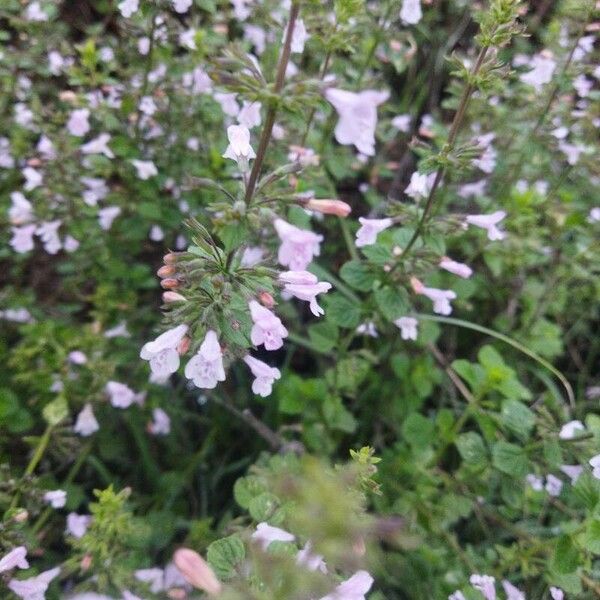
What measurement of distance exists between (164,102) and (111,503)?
170 cm

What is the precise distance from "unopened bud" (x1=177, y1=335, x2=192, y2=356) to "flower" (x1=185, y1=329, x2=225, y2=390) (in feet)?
0.11

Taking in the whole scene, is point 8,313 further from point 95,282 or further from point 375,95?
point 375,95

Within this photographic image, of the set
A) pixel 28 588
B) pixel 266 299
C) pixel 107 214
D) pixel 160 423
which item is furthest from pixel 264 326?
pixel 107 214

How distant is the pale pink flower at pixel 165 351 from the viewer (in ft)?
4.84

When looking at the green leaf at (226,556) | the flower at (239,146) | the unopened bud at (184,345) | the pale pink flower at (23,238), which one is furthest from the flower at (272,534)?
the pale pink flower at (23,238)

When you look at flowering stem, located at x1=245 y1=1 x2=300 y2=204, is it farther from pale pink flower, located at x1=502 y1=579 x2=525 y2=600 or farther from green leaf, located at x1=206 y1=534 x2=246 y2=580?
pale pink flower, located at x1=502 y1=579 x2=525 y2=600

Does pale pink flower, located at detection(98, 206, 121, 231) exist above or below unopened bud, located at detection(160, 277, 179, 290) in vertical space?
below

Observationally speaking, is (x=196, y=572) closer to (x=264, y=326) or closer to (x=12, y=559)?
(x=264, y=326)

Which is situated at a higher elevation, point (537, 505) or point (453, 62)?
point (453, 62)

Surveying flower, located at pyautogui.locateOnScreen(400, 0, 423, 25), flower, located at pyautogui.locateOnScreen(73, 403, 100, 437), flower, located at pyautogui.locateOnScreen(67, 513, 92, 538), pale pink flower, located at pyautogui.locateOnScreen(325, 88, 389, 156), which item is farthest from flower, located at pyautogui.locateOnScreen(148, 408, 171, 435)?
flower, located at pyautogui.locateOnScreen(400, 0, 423, 25)

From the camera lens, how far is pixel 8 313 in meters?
2.69

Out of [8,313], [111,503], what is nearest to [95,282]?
[8,313]

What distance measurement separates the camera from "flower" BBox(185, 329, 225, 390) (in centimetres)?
141

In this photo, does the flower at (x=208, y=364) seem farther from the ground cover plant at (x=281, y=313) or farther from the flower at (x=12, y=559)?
the flower at (x=12, y=559)
